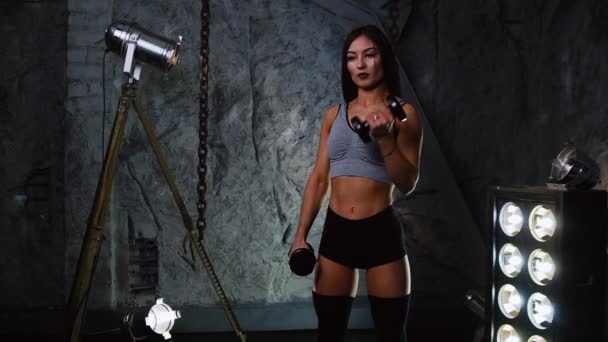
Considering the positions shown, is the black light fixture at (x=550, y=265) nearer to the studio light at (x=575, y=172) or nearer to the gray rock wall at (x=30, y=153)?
the studio light at (x=575, y=172)

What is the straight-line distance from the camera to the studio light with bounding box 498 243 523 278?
7.00 feet

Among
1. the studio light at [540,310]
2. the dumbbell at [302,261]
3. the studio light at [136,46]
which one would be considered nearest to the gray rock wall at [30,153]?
the studio light at [136,46]

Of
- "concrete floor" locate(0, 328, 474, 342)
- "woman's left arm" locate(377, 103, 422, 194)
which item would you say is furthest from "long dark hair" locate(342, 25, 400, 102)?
"concrete floor" locate(0, 328, 474, 342)

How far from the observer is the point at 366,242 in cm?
213

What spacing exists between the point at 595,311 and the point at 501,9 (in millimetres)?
2774

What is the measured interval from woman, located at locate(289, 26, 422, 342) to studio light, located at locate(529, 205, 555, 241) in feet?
1.52

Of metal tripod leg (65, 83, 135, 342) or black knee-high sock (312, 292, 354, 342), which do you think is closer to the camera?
black knee-high sock (312, 292, 354, 342)

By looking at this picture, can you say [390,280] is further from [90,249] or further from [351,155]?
[90,249]

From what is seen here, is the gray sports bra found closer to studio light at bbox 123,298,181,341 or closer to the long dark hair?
the long dark hair

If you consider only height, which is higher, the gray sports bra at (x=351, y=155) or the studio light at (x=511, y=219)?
the gray sports bra at (x=351, y=155)

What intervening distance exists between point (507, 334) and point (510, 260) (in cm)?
30

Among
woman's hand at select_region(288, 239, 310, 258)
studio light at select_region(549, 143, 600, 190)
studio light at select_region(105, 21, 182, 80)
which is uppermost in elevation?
studio light at select_region(105, 21, 182, 80)

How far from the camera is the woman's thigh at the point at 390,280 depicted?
6.93 feet

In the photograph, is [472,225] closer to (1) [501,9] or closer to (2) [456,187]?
(2) [456,187]
